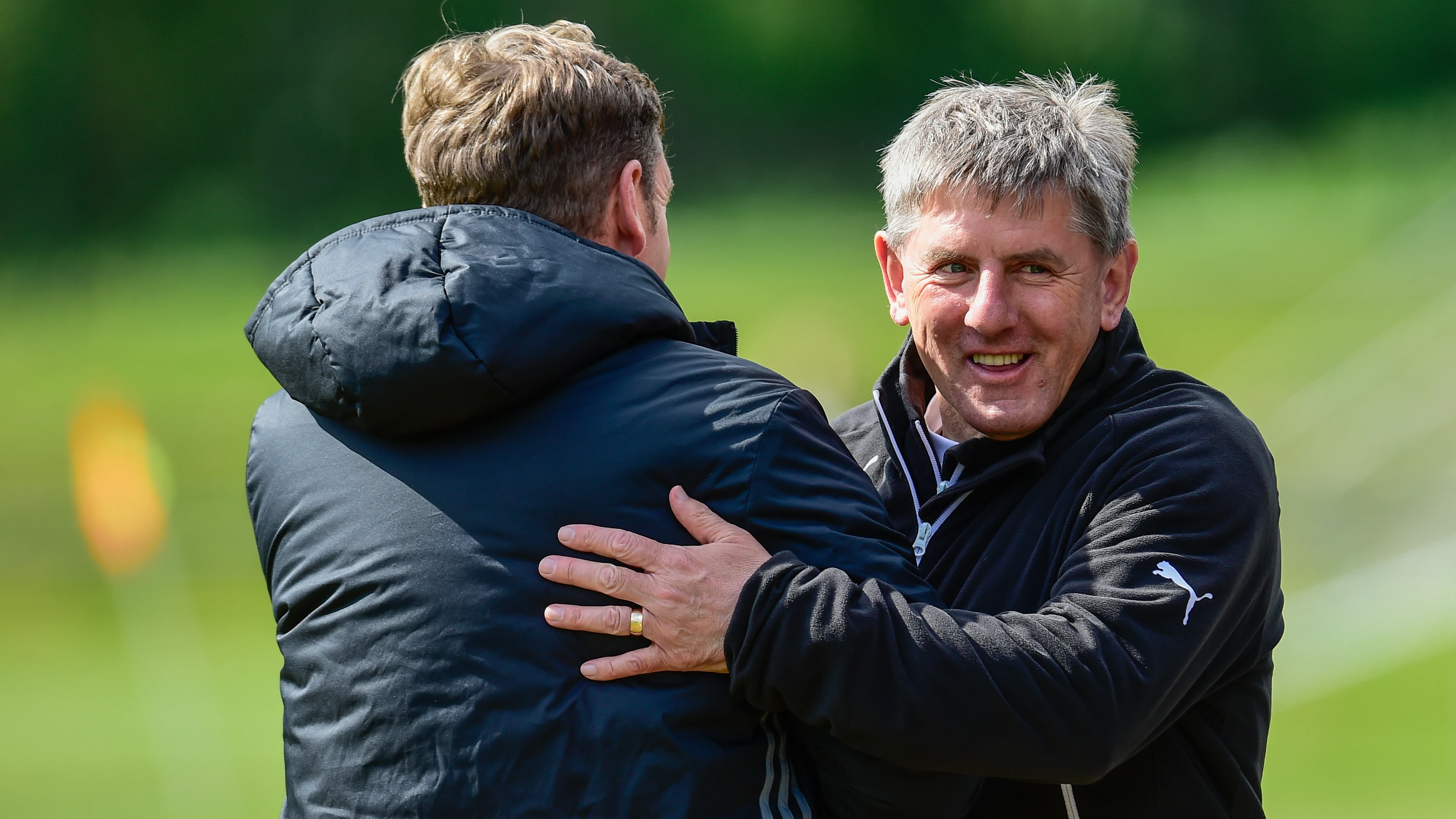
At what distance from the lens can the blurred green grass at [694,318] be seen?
26.2ft

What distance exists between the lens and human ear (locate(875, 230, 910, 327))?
182 centimetres

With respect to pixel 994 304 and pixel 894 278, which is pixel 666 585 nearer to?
pixel 994 304

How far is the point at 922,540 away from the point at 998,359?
240 millimetres

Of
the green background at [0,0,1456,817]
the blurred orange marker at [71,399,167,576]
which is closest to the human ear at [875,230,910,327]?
the green background at [0,0,1456,817]

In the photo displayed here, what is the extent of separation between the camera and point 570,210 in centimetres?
147

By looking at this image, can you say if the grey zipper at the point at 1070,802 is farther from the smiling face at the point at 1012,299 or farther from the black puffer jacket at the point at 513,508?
the smiling face at the point at 1012,299

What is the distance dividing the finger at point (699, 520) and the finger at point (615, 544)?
33 mm

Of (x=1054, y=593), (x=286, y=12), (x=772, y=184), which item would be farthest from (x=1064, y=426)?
(x=286, y=12)

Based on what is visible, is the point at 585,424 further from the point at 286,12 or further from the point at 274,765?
the point at 286,12

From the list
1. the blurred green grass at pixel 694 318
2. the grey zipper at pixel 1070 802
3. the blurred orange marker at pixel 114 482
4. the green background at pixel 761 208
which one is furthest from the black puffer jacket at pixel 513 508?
the blurred orange marker at pixel 114 482

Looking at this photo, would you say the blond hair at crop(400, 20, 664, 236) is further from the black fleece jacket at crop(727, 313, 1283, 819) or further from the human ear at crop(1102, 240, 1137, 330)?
the human ear at crop(1102, 240, 1137, 330)

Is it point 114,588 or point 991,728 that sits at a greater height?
point 991,728

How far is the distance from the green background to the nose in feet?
27.2

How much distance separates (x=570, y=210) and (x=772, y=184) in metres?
12.5
